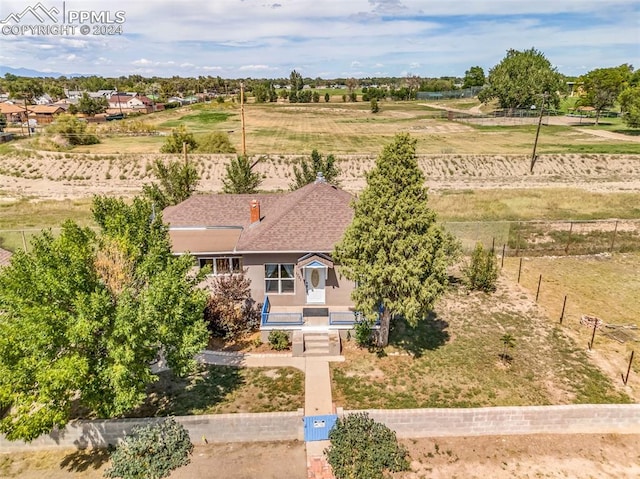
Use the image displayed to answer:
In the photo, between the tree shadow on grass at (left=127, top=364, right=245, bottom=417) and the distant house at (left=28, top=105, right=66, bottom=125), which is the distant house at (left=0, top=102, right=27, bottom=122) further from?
the tree shadow on grass at (left=127, top=364, right=245, bottom=417)

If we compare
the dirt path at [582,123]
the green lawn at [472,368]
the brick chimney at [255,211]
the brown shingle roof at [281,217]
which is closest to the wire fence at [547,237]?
the green lawn at [472,368]

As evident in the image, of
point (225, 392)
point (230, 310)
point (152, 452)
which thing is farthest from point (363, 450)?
point (230, 310)

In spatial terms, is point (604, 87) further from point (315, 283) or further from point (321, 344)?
point (321, 344)

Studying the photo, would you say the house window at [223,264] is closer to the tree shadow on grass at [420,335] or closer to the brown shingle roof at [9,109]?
the tree shadow on grass at [420,335]

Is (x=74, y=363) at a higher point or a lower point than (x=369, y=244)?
lower

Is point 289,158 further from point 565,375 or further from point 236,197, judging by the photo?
point 565,375

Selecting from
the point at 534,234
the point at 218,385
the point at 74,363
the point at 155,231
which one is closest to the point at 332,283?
the point at 218,385

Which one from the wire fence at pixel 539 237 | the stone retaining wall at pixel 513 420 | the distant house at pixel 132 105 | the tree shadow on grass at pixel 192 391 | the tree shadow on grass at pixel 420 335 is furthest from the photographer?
the distant house at pixel 132 105
